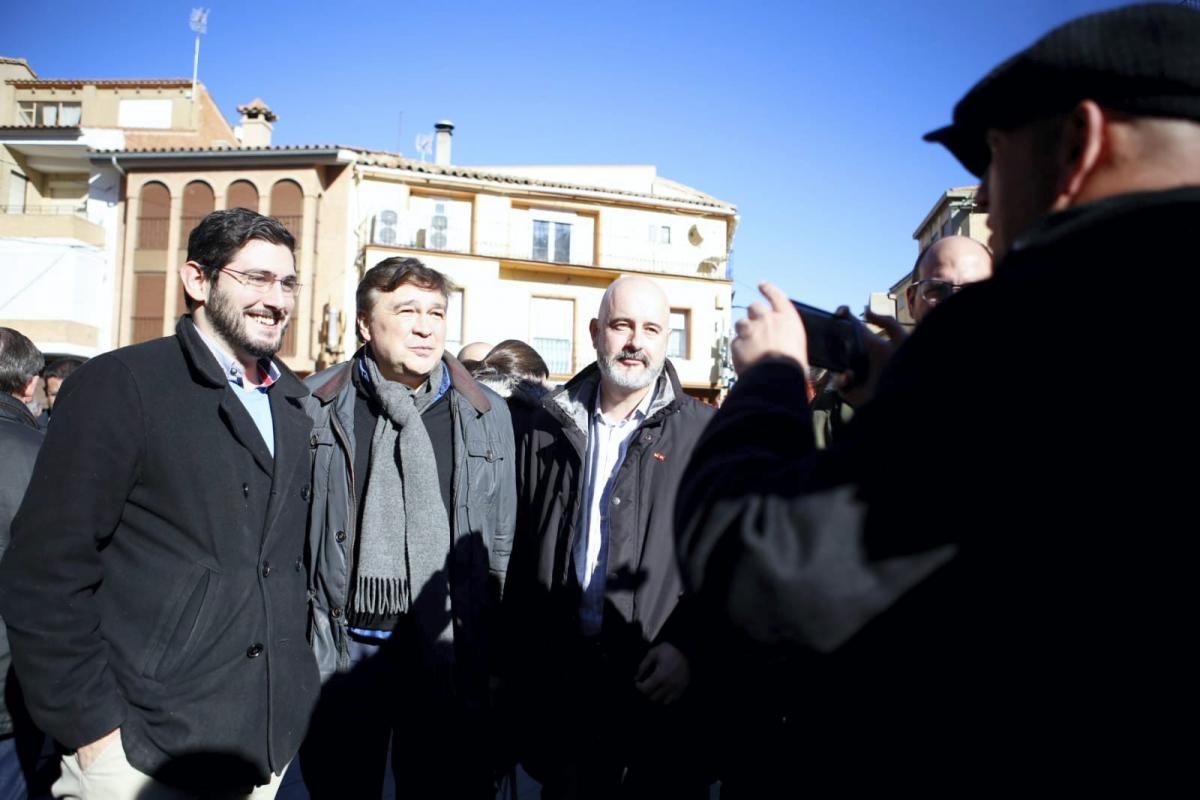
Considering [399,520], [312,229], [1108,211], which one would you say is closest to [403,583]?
[399,520]

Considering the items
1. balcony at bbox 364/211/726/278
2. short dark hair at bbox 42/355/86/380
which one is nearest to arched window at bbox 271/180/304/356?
balcony at bbox 364/211/726/278

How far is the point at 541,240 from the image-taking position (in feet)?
85.9

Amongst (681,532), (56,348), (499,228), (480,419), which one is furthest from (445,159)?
(681,532)

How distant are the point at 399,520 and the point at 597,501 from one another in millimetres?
751

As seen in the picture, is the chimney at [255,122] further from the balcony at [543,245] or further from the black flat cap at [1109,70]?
the black flat cap at [1109,70]

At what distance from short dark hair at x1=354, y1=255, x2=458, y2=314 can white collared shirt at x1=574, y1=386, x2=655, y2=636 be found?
0.87 m

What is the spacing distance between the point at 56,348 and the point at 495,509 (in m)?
23.3

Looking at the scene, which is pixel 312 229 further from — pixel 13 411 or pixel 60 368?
pixel 13 411

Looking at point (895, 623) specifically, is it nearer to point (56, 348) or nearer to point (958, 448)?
point (958, 448)

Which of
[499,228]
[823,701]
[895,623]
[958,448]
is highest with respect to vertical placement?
[499,228]

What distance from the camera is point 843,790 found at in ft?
3.71

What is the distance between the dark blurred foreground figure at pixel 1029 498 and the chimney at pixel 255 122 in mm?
28323

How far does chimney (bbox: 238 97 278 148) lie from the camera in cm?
2586

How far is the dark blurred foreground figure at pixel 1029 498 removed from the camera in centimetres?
87
